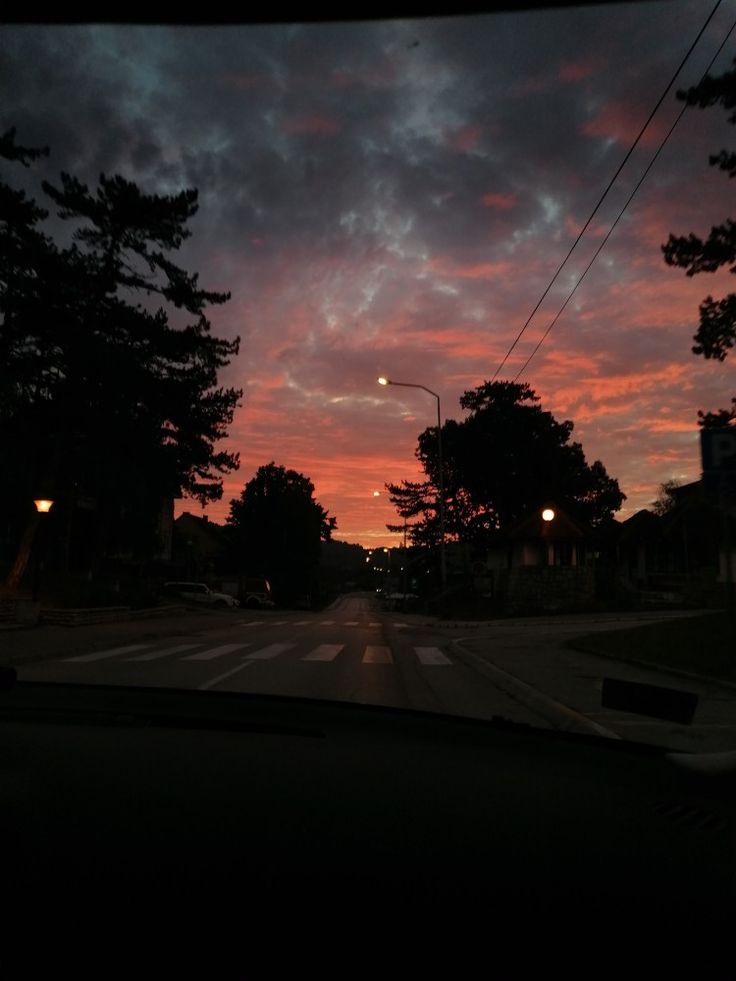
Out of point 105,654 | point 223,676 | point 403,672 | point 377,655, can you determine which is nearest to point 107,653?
point 105,654

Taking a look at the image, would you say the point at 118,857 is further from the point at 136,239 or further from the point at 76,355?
the point at 136,239

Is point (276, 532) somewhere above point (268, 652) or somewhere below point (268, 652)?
above

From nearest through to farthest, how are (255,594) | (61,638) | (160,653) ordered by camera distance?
(160,653) → (61,638) → (255,594)

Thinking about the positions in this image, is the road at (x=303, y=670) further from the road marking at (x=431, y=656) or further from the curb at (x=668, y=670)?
the curb at (x=668, y=670)

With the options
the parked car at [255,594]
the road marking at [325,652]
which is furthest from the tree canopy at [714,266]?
the parked car at [255,594]

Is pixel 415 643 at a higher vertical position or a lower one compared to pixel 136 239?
lower

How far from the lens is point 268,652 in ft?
53.7

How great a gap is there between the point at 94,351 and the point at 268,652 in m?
15.1

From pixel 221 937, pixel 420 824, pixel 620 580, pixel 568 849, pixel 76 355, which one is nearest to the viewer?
pixel 221 937

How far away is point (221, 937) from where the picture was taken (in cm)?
137

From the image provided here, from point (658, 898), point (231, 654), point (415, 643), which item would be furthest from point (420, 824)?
point (415, 643)

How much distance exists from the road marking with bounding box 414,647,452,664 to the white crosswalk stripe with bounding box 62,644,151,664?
628 centimetres

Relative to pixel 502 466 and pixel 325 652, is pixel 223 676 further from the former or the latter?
pixel 502 466

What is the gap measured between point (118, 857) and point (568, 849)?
3.32 feet
